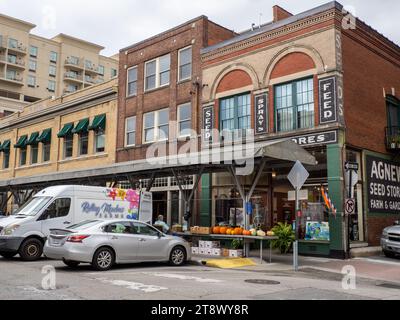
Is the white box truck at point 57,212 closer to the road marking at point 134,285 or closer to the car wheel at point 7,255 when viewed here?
the car wheel at point 7,255

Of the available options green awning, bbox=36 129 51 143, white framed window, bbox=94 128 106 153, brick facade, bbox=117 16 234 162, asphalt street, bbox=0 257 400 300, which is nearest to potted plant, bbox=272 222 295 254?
asphalt street, bbox=0 257 400 300

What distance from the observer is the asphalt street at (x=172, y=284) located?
8.40 metres

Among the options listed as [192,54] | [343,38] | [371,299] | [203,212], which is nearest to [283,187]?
[203,212]

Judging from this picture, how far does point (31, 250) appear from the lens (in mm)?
14711

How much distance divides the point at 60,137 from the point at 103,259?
71.0 ft

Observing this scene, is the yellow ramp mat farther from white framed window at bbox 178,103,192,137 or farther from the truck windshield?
white framed window at bbox 178,103,192,137

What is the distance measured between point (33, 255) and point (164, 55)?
1488 cm

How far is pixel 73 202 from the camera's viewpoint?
16.4 meters

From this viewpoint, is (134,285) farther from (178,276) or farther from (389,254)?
(389,254)

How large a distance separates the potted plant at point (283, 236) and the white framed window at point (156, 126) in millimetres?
9794

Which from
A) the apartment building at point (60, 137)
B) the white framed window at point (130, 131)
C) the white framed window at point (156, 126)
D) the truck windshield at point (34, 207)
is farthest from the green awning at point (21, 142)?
the truck windshield at point (34, 207)

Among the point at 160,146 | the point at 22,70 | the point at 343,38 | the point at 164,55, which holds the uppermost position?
the point at 22,70
